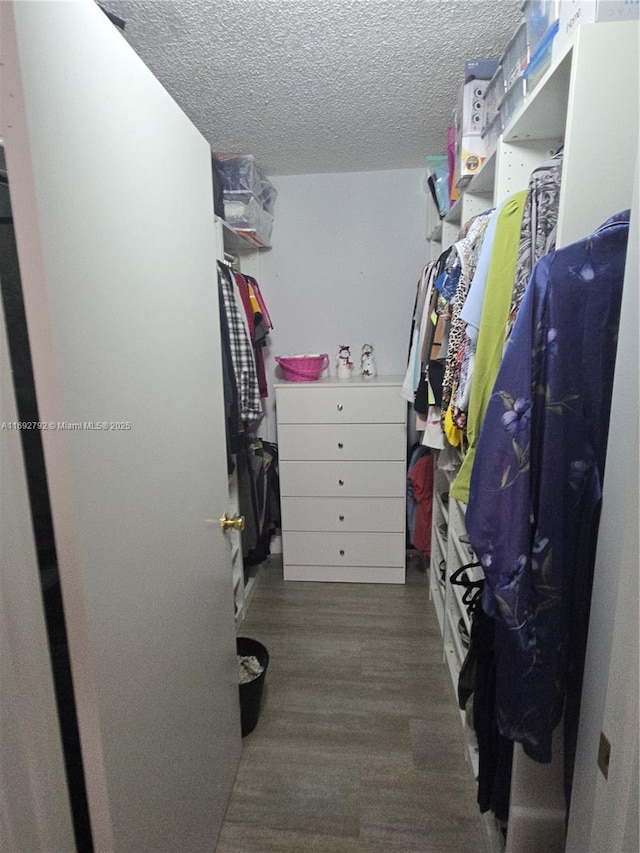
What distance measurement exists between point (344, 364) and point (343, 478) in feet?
2.28

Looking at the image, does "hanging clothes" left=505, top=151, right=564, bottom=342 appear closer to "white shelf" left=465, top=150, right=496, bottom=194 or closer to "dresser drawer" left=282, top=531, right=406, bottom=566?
"white shelf" left=465, top=150, right=496, bottom=194

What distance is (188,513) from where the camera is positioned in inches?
40.3

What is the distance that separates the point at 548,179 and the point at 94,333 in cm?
103

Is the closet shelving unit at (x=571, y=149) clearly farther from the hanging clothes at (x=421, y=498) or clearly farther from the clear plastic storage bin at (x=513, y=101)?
the hanging clothes at (x=421, y=498)

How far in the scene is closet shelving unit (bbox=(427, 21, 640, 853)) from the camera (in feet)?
2.75

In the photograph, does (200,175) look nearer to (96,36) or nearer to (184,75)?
(96,36)

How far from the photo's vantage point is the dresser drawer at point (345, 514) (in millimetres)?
2455

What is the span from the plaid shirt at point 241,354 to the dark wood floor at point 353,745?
115 cm

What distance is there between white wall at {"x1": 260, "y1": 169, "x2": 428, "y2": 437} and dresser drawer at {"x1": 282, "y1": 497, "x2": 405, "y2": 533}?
871 mm

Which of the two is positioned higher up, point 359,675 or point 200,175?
point 200,175

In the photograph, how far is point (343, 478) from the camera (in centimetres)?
245

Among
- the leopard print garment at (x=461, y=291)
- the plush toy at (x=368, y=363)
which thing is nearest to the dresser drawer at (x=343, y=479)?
the plush toy at (x=368, y=363)

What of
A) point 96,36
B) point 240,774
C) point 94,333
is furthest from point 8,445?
point 240,774

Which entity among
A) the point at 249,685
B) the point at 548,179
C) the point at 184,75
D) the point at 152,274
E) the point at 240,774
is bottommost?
the point at 240,774
